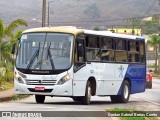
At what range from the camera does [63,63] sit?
24.3 m

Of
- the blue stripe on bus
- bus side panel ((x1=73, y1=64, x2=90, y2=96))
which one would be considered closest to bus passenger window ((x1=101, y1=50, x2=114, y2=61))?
bus side panel ((x1=73, y1=64, x2=90, y2=96))

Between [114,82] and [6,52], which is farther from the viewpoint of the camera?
[6,52]

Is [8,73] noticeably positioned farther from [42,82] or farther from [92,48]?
[42,82]

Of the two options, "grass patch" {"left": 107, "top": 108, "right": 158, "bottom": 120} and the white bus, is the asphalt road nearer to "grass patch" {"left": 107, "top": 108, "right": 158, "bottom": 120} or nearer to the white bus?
the white bus

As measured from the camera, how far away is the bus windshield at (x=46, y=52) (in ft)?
80.0

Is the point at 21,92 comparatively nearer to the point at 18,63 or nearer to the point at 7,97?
the point at 18,63

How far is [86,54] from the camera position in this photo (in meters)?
25.3

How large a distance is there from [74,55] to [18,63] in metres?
2.22

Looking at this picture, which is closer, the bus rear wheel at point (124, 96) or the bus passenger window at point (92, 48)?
the bus passenger window at point (92, 48)

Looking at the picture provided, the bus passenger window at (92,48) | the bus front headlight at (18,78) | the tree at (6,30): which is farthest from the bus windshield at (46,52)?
the tree at (6,30)

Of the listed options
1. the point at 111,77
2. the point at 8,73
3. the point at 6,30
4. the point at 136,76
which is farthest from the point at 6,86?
the point at 111,77

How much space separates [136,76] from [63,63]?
6.70m

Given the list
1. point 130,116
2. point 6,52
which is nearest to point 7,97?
point 130,116

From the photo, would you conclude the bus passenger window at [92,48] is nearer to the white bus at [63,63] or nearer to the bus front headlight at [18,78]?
the white bus at [63,63]
